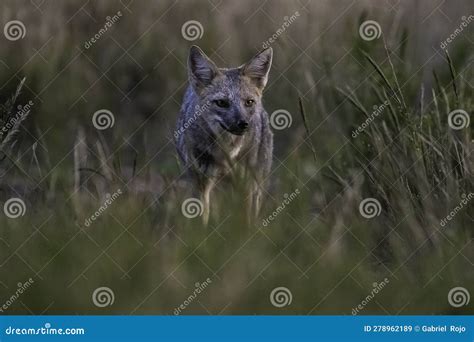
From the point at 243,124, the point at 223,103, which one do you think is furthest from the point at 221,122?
the point at 243,124

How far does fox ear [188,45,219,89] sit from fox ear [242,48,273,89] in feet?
0.86

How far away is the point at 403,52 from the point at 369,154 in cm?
110

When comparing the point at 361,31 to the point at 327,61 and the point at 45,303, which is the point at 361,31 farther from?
the point at 45,303

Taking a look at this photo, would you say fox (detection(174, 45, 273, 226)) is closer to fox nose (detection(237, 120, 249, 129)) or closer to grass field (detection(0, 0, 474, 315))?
fox nose (detection(237, 120, 249, 129))

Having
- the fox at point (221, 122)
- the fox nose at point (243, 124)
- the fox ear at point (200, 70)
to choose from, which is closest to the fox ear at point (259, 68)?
the fox at point (221, 122)

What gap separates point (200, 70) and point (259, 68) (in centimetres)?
48

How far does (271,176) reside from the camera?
785 cm

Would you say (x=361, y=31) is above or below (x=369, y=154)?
above

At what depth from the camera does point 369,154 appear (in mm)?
7156

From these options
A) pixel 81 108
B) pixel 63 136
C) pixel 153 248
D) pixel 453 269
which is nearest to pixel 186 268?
pixel 153 248

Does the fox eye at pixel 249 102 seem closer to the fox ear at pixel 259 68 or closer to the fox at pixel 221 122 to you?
the fox at pixel 221 122

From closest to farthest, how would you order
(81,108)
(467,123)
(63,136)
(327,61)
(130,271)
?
1. (130,271)
2. (467,123)
3. (327,61)
4. (63,136)
5. (81,108)

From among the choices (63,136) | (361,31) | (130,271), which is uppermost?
(361,31)

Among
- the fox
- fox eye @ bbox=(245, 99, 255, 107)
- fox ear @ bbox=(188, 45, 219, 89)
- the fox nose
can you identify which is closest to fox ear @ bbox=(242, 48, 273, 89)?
the fox
